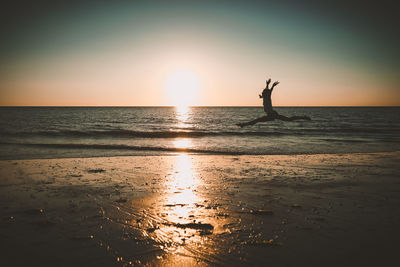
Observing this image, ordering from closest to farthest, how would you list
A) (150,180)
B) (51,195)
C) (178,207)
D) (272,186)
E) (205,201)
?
(178,207)
(205,201)
(51,195)
(272,186)
(150,180)

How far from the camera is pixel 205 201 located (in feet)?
23.3

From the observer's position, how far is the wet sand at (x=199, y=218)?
4.37m

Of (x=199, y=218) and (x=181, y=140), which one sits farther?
(x=181, y=140)

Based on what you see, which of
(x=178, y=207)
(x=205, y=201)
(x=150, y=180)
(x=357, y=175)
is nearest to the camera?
(x=178, y=207)

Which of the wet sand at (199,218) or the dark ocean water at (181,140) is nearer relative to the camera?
the wet sand at (199,218)

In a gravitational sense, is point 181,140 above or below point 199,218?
below

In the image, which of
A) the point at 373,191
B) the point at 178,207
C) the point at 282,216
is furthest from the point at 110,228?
the point at 373,191

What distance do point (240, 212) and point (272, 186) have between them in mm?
2948

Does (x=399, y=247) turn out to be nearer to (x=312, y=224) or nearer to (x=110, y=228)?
(x=312, y=224)

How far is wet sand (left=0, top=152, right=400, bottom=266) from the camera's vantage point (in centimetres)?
437

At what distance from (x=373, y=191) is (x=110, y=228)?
A: 8184 millimetres

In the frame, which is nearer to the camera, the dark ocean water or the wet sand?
the wet sand

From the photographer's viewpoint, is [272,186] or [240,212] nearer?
[240,212]

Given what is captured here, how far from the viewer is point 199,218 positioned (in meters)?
5.85
